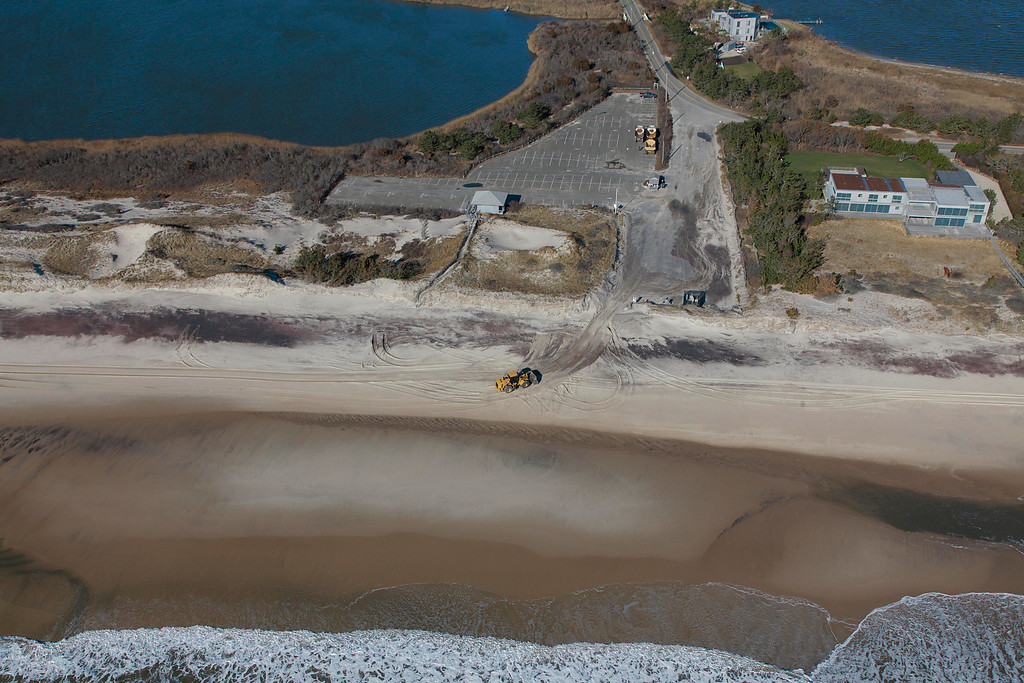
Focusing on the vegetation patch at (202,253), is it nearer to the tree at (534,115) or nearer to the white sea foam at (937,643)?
the tree at (534,115)

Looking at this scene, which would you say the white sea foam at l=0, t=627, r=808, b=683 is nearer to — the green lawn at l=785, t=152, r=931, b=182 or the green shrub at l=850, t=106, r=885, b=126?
the green lawn at l=785, t=152, r=931, b=182

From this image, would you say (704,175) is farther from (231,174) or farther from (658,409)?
(231,174)

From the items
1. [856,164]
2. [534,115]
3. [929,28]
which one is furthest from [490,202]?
[929,28]

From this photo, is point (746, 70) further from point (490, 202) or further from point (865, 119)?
point (490, 202)

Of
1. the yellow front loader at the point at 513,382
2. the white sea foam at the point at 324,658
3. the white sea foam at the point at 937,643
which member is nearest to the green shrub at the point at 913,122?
the white sea foam at the point at 937,643

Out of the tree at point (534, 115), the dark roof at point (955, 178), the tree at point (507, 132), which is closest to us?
the dark roof at point (955, 178)

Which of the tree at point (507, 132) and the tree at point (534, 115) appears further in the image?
the tree at point (534, 115)

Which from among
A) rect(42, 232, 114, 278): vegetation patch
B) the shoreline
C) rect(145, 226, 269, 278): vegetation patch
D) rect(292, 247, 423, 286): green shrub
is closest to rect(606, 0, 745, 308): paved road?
the shoreline
